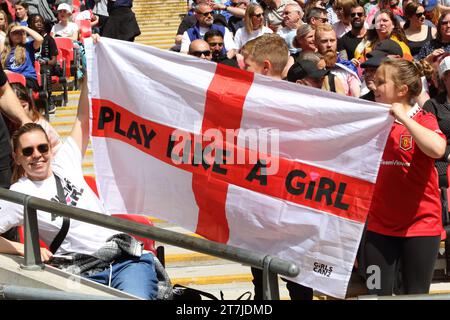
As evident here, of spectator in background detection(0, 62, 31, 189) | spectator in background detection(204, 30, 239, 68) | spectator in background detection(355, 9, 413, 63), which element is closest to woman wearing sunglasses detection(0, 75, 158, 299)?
spectator in background detection(0, 62, 31, 189)

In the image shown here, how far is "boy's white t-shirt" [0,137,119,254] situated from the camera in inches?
213

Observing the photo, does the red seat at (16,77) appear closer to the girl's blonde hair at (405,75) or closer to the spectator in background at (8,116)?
the spectator in background at (8,116)

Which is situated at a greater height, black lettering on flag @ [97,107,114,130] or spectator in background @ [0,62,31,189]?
black lettering on flag @ [97,107,114,130]

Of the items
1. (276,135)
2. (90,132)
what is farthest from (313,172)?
(90,132)

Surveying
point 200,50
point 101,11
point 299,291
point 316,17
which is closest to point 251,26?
point 316,17

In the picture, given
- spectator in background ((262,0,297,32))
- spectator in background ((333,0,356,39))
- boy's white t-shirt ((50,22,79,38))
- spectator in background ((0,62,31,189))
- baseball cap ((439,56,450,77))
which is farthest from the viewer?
boy's white t-shirt ((50,22,79,38))

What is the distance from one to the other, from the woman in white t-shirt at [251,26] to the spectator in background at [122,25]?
3513 millimetres

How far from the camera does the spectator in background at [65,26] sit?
1555 cm

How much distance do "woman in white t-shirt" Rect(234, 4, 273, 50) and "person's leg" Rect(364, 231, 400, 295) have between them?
6.35m

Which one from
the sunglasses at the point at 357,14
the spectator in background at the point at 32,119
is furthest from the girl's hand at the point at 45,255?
the sunglasses at the point at 357,14

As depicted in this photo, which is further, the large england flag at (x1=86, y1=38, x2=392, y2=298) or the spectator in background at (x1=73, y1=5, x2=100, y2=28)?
the spectator in background at (x1=73, y1=5, x2=100, y2=28)

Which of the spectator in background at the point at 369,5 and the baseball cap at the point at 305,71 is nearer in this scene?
the baseball cap at the point at 305,71

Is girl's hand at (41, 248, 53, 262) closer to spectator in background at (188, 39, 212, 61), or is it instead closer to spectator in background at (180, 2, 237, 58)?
spectator in background at (188, 39, 212, 61)

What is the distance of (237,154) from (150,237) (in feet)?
3.38
